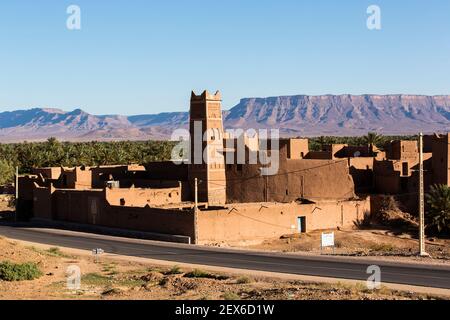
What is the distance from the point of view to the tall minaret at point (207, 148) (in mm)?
49781

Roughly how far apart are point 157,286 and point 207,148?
27124mm

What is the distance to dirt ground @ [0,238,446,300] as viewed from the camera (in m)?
21.0

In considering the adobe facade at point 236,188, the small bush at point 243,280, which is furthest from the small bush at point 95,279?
the adobe facade at point 236,188

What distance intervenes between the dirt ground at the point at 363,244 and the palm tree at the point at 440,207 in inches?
44.8

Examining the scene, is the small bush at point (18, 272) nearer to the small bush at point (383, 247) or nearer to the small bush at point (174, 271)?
the small bush at point (174, 271)

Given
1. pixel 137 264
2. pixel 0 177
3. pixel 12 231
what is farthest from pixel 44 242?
pixel 0 177

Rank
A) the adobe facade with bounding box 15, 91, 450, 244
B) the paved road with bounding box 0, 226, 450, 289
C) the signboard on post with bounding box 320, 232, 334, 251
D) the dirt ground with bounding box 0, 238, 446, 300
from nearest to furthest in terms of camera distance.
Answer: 1. the dirt ground with bounding box 0, 238, 446, 300
2. the paved road with bounding box 0, 226, 450, 289
3. the signboard on post with bounding box 320, 232, 334, 251
4. the adobe facade with bounding box 15, 91, 450, 244

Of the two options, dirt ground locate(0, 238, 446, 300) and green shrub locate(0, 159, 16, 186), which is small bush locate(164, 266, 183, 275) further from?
green shrub locate(0, 159, 16, 186)

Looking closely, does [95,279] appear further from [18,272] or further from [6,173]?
[6,173]

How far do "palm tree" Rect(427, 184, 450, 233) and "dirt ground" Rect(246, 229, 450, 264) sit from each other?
1137 mm

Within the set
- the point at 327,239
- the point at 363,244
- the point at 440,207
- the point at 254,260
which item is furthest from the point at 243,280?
the point at 440,207

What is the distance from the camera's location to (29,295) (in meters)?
21.3

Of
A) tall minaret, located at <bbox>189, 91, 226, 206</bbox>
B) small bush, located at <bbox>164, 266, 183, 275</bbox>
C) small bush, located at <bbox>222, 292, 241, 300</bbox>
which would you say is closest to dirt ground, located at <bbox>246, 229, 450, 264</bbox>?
tall minaret, located at <bbox>189, 91, 226, 206</bbox>

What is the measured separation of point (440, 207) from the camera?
43500mm
